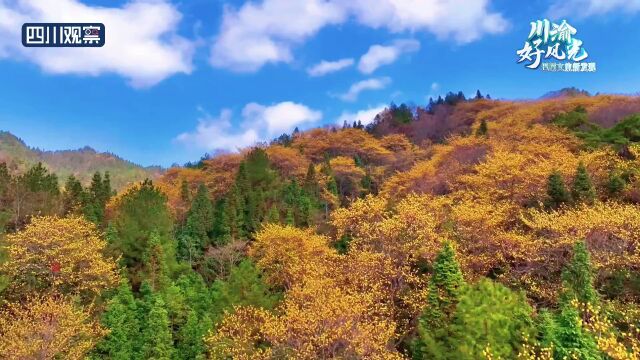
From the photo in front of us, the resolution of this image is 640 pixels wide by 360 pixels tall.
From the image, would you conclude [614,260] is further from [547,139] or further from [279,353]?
[547,139]

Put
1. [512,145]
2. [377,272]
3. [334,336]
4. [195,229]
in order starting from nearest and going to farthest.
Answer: [334,336]
[377,272]
[512,145]
[195,229]

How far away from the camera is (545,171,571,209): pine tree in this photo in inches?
1205

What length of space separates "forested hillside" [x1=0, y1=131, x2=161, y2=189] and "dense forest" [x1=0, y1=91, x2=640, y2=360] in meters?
109

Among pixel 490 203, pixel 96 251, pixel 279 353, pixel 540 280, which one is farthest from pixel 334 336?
pixel 96 251

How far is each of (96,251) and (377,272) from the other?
19.5 metres

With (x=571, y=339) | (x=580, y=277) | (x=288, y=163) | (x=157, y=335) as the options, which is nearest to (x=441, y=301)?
(x=580, y=277)

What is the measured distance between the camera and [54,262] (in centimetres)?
3198

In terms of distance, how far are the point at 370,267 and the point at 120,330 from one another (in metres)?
15.8

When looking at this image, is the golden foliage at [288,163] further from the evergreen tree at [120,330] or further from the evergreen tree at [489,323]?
the evergreen tree at [489,323]

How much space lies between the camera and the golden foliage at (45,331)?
25328mm

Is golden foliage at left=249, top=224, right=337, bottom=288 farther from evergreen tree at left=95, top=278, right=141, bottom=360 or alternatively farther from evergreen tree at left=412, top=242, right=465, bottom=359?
evergreen tree at left=412, top=242, right=465, bottom=359

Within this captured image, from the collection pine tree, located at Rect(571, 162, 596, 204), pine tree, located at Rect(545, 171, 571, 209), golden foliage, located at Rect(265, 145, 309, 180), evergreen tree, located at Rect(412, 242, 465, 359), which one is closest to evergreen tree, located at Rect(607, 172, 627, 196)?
pine tree, located at Rect(571, 162, 596, 204)

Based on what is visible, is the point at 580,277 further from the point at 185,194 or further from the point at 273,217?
the point at 185,194

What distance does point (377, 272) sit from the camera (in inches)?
1134
